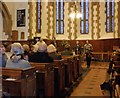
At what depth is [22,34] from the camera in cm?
1916

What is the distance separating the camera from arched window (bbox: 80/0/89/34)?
20.2 m

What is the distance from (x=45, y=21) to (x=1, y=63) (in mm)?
15890

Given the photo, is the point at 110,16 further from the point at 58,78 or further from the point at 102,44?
the point at 58,78

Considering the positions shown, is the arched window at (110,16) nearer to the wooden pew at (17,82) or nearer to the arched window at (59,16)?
the arched window at (59,16)

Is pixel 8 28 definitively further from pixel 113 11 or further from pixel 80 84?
pixel 80 84

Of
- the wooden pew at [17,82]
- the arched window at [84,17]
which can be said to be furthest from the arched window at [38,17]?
the wooden pew at [17,82]

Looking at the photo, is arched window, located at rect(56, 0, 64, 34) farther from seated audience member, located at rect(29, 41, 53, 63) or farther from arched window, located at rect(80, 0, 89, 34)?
seated audience member, located at rect(29, 41, 53, 63)

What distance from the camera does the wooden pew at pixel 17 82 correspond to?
11.0 ft

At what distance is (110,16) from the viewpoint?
19500mm

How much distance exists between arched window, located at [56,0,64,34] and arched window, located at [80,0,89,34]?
5.07ft

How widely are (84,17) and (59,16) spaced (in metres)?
2.04

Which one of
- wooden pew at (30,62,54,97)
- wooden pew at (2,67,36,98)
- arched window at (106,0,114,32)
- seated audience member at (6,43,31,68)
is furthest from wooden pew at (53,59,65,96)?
arched window at (106,0,114,32)

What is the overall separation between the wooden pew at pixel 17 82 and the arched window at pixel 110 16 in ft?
53.6

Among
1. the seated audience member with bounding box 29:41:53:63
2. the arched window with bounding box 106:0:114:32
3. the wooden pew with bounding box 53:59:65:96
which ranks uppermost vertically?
the arched window with bounding box 106:0:114:32
